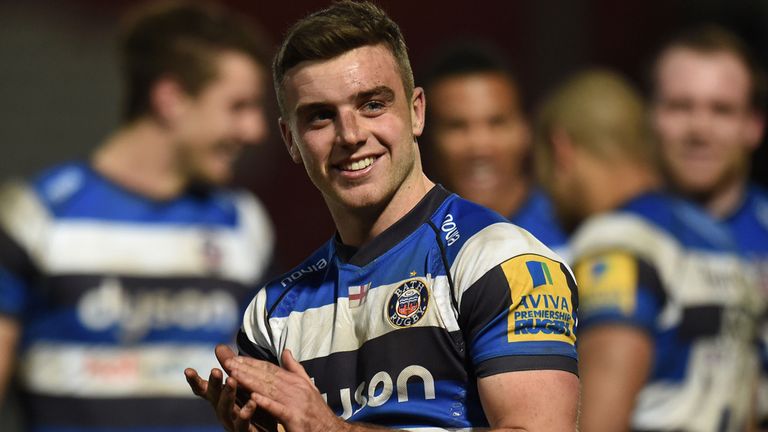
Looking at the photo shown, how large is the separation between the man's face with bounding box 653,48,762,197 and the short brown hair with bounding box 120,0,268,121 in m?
2.04

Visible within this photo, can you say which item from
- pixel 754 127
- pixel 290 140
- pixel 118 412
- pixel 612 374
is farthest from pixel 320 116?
pixel 754 127

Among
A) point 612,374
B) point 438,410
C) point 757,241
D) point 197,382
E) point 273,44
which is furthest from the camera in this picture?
point 273,44

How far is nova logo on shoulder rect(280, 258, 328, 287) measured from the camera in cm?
312

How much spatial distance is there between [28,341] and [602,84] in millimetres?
2974

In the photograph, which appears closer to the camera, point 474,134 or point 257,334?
point 257,334

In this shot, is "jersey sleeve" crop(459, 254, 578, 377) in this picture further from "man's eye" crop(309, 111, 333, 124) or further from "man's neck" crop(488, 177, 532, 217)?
"man's neck" crop(488, 177, 532, 217)

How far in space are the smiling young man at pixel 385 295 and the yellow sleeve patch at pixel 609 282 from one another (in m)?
2.64

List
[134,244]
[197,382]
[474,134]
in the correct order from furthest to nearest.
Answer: [474,134]
[134,244]
[197,382]

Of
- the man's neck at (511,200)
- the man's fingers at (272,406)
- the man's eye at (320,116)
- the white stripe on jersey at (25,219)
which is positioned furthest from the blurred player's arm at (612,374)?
the man's fingers at (272,406)

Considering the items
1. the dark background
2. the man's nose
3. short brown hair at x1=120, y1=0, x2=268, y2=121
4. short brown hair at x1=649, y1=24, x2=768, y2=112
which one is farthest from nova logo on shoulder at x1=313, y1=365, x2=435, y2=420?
the dark background

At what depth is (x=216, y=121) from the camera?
20.1 feet

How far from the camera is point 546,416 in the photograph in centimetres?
260

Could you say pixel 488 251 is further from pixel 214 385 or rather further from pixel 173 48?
pixel 173 48

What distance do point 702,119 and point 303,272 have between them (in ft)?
12.3
